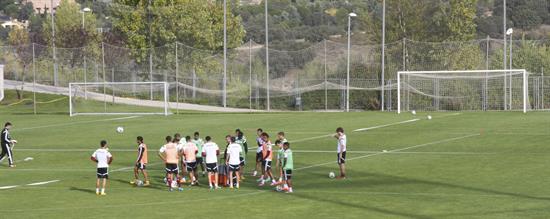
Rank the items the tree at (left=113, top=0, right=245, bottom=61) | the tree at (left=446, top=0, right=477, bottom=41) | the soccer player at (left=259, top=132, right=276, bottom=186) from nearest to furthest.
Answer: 1. the soccer player at (left=259, top=132, right=276, bottom=186)
2. the tree at (left=446, top=0, right=477, bottom=41)
3. the tree at (left=113, top=0, right=245, bottom=61)

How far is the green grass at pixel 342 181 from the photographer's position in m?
29.3

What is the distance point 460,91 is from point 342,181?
4614 centimetres

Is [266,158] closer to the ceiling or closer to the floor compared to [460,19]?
closer to the floor

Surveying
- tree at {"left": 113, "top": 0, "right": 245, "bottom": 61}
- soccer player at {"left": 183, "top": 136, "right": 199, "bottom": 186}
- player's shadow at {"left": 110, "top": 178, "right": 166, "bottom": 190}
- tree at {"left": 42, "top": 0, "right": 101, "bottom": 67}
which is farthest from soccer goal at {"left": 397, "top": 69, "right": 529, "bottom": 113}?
soccer player at {"left": 183, "top": 136, "right": 199, "bottom": 186}

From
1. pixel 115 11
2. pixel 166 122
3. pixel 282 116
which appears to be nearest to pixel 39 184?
pixel 166 122

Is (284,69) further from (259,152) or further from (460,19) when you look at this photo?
(259,152)

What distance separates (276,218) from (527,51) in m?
66.8

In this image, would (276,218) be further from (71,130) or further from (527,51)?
(527,51)

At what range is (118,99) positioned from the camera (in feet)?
289

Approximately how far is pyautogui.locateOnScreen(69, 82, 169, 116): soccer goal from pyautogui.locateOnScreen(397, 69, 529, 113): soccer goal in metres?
19.4

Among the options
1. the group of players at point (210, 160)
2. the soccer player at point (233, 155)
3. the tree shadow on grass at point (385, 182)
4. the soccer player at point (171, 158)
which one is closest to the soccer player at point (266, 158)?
the group of players at point (210, 160)

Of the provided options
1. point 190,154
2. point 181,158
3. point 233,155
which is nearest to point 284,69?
point 181,158

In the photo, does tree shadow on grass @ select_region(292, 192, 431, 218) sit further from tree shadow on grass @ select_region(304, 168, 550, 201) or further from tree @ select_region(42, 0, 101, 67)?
tree @ select_region(42, 0, 101, 67)

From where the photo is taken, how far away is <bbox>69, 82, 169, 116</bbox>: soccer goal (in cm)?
8025
